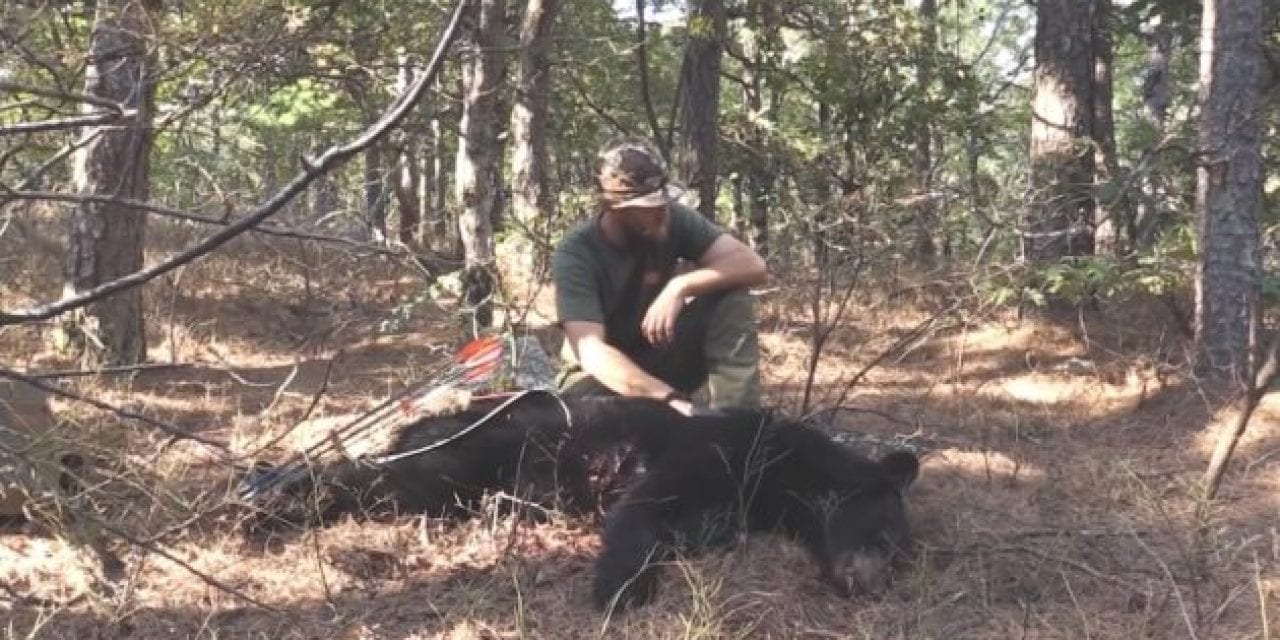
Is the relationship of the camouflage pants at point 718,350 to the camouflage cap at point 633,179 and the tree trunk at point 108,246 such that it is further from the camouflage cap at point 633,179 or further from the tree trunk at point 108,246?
the tree trunk at point 108,246

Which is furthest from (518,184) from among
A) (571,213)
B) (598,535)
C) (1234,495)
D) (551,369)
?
(1234,495)

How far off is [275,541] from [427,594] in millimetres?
650

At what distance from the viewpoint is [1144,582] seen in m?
3.18

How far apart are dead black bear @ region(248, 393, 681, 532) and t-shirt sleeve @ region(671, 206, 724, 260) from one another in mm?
760

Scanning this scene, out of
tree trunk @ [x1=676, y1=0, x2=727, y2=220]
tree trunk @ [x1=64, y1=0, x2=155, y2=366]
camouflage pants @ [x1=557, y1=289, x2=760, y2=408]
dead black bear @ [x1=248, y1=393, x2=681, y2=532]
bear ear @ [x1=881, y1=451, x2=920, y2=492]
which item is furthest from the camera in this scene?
tree trunk @ [x1=676, y1=0, x2=727, y2=220]

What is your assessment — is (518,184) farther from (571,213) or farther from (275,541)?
(275,541)

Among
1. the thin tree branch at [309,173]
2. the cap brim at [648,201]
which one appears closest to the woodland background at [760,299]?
the thin tree branch at [309,173]

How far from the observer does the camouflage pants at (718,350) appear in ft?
14.3

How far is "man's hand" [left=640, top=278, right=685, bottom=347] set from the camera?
4035 millimetres

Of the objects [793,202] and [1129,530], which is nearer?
[1129,530]

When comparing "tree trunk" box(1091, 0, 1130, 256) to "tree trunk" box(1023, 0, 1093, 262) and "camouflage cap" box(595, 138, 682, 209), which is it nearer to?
"tree trunk" box(1023, 0, 1093, 262)

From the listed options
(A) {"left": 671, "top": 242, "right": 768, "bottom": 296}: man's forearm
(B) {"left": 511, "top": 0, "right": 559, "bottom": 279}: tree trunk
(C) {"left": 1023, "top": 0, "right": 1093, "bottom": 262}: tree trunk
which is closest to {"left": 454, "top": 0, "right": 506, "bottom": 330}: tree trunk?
(B) {"left": 511, "top": 0, "right": 559, "bottom": 279}: tree trunk

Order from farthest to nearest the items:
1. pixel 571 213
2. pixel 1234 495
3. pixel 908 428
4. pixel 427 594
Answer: pixel 571 213
pixel 908 428
pixel 1234 495
pixel 427 594

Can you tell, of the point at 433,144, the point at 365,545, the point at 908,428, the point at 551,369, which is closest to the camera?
the point at 365,545
